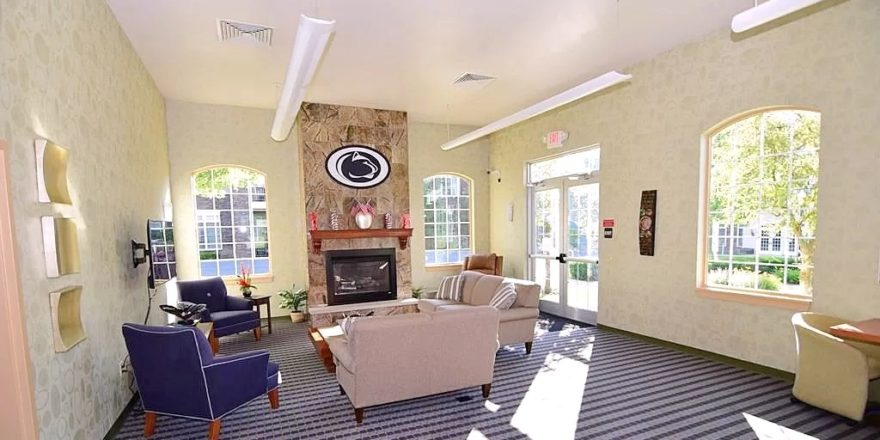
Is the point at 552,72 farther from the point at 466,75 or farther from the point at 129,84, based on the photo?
the point at 129,84

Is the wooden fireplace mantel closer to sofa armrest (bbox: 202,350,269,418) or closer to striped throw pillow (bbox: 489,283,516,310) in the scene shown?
striped throw pillow (bbox: 489,283,516,310)

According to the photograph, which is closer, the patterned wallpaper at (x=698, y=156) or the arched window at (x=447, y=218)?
the patterned wallpaper at (x=698, y=156)

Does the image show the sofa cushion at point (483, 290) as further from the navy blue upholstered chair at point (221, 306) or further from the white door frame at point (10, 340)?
the white door frame at point (10, 340)

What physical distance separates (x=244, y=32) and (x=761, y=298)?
5448mm

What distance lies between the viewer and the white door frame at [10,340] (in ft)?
5.74

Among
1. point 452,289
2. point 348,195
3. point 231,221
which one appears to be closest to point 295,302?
point 231,221

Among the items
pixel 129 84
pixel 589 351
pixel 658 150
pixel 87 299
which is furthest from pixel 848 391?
pixel 129 84

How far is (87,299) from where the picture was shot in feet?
8.36

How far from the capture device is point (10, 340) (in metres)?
1.76

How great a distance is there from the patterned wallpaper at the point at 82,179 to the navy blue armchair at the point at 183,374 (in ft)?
0.91

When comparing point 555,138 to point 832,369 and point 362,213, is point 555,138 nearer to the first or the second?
point 362,213

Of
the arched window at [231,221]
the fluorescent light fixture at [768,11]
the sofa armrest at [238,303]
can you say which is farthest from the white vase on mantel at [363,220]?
the fluorescent light fixture at [768,11]

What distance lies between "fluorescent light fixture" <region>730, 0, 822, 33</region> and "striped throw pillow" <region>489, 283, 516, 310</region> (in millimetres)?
3006

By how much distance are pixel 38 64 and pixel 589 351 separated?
200 inches
